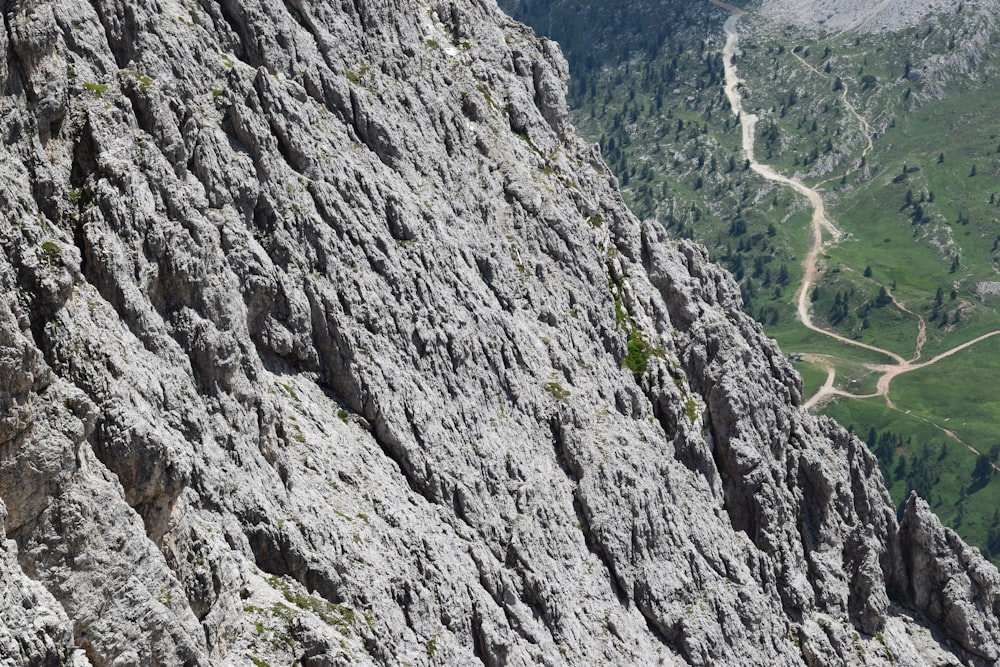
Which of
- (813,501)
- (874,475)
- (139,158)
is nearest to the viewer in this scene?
(139,158)

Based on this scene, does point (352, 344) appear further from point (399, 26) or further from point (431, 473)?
point (399, 26)

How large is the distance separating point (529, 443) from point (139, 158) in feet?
117

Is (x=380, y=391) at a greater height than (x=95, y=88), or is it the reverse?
(x=95, y=88)

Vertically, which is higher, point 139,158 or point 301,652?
point 139,158

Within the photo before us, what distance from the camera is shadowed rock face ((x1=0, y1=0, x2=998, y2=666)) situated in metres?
44.1

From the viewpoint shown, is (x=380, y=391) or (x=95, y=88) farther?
(x=380, y=391)

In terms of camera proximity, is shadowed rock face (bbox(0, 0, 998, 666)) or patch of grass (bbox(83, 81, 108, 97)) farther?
patch of grass (bbox(83, 81, 108, 97))

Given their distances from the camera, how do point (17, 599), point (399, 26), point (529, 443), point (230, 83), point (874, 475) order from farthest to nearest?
point (874, 475) → point (399, 26) → point (529, 443) → point (230, 83) → point (17, 599)

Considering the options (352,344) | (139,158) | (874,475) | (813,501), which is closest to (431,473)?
(352,344)

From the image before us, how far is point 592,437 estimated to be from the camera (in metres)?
83.1

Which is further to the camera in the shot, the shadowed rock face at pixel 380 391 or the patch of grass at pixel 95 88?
the patch of grass at pixel 95 88

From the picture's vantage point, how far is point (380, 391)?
69062 mm

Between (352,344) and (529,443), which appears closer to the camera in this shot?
(352,344)

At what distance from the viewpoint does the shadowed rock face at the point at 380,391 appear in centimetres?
4412
